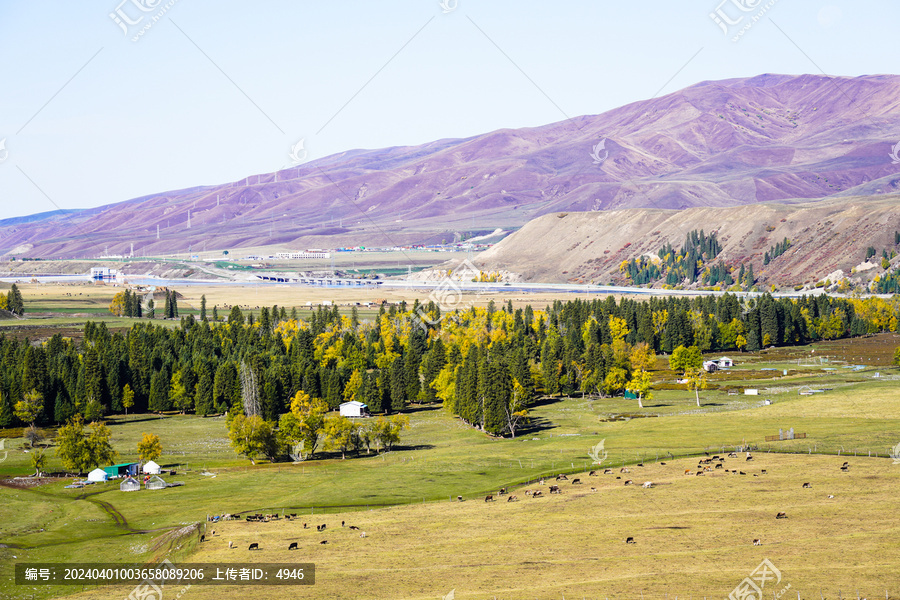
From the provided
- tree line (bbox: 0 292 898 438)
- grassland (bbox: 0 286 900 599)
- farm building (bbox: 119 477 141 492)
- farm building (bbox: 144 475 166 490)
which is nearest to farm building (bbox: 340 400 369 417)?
tree line (bbox: 0 292 898 438)

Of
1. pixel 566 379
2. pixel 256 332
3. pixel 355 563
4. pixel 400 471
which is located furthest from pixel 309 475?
pixel 256 332

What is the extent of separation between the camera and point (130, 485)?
267ft

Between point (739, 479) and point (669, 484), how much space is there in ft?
17.3

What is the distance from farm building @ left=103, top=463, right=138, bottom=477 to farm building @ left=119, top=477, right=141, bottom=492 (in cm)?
601

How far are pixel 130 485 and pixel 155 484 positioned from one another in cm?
234

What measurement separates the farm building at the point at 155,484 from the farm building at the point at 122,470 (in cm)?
727

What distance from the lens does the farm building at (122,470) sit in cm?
8824

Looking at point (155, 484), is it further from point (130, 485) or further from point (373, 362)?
point (373, 362)

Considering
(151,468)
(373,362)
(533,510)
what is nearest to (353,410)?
(373,362)

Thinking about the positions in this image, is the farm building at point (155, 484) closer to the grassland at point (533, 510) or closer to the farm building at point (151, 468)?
the grassland at point (533, 510)

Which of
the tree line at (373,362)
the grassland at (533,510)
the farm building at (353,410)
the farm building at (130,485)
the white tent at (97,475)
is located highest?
the tree line at (373,362)

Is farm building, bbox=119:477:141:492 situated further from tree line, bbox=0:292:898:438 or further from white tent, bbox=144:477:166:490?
tree line, bbox=0:292:898:438

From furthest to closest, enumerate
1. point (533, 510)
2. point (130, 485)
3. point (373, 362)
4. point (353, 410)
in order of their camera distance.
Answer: point (373, 362) → point (353, 410) → point (130, 485) → point (533, 510)

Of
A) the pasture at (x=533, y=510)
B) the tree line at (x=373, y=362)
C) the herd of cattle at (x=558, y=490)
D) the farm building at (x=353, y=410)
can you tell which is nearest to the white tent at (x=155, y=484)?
the pasture at (x=533, y=510)
